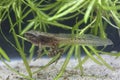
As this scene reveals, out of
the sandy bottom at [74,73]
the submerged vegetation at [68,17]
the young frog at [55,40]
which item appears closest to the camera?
the submerged vegetation at [68,17]

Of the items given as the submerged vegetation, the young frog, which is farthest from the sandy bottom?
the young frog

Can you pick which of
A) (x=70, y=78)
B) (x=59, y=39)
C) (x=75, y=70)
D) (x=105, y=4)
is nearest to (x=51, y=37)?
(x=59, y=39)

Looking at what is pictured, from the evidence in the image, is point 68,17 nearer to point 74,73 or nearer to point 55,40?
point 55,40

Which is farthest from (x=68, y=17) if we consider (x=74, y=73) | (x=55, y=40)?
(x=74, y=73)

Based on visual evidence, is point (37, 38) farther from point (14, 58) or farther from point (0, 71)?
point (14, 58)

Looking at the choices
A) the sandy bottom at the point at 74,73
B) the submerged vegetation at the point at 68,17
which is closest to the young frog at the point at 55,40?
the submerged vegetation at the point at 68,17

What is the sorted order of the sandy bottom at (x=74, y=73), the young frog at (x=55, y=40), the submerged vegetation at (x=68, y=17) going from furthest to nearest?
the sandy bottom at (x=74, y=73) → the young frog at (x=55, y=40) → the submerged vegetation at (x=68, y=17)

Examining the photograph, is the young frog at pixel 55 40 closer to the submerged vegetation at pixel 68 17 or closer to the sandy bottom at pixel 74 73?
the submerged vegetation at pixel 68 17

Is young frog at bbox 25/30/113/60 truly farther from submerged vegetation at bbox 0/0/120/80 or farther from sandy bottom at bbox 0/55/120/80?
sandy bottom at bbox 0/55/120/80
